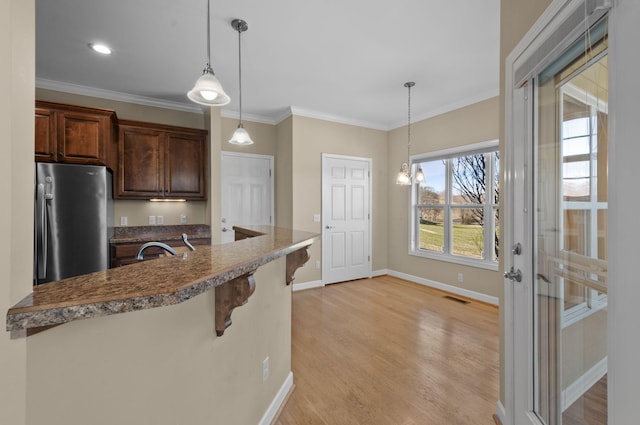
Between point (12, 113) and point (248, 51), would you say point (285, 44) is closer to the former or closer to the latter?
point (248, 51)

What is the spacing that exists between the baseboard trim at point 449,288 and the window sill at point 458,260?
364 mm

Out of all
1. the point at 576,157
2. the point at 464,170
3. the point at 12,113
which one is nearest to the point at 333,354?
the point at 576,157

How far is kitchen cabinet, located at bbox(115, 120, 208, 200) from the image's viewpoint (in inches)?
142

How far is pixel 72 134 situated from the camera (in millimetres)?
3035

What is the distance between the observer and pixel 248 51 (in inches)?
110

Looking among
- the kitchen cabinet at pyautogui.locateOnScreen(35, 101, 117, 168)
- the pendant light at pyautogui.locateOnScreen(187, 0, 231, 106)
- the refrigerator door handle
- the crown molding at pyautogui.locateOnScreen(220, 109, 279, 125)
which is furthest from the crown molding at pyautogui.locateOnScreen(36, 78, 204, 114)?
the pendant light at pyautogui.locateOnScreen(187, 0, 231, 106)

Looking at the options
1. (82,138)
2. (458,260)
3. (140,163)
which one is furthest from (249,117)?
(458,260)

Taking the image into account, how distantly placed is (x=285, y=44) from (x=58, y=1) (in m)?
1.67

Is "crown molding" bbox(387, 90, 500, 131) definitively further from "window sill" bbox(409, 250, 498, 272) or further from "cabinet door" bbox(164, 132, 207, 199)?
"cabinet door" bbox(164, 132, 207, 199)

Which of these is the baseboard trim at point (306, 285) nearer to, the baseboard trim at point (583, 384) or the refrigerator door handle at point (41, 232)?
the refrigerator door handle at point (41, 232)

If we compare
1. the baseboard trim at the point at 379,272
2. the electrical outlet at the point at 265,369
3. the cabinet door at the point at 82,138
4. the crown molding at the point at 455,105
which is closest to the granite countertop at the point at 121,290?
the electrical outlet at the point at 265,369

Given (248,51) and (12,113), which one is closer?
(12,113)

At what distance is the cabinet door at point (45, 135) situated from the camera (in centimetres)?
288

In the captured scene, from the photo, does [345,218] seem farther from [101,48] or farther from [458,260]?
[101,48]
